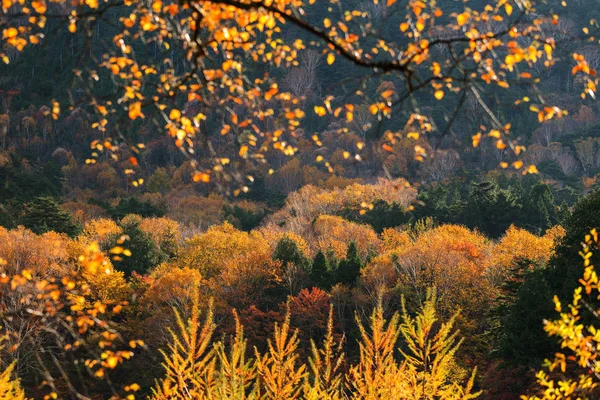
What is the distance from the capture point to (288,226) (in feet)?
208

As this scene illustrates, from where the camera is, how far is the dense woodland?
5.73 meters

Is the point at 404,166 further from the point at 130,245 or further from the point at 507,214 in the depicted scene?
the point at 130,245

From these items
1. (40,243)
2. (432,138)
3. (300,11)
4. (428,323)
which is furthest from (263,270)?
(432,138)

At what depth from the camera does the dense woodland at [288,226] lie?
5730 mm

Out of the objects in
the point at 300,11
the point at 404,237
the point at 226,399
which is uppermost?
the point at 300,11

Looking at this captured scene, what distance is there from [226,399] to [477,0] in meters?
139

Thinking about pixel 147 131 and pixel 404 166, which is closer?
pixel 404 166

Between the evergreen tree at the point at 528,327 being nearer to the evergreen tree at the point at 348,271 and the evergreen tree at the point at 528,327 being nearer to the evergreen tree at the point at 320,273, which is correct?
the evergreen tree at the point at 348,271

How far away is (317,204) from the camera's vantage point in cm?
6906

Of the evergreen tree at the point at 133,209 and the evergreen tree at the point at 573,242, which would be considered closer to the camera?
the evergreen tree at the point at 573,242

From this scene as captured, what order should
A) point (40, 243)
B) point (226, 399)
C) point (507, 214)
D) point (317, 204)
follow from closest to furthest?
point (226, 399) < point (40, 243) < point (507, 214) < point (317, 204)

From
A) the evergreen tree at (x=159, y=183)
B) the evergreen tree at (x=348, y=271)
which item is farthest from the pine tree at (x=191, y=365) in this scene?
the evergreen tree at (x=159, y=183)

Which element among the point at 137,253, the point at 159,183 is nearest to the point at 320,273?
the point at 137,253

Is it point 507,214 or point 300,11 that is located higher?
point 300,11
